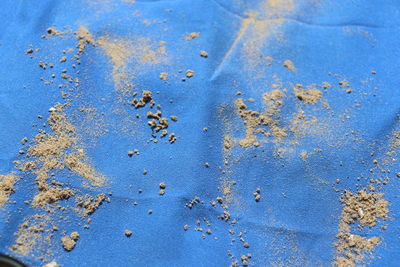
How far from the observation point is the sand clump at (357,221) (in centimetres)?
173

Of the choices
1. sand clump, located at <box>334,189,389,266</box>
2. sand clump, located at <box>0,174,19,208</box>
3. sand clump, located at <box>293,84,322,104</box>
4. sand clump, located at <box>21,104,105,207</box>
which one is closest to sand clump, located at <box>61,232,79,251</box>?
sand clump, located at <box>21,104,105,207</box>

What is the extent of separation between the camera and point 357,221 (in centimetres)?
178

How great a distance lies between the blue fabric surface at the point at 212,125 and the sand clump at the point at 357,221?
0.12 ft

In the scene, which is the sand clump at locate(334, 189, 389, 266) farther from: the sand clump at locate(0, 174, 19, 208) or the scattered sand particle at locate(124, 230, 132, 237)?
the sand clump at locate(0, 174, 19, 208)

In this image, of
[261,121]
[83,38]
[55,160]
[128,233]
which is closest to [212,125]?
[261,121]

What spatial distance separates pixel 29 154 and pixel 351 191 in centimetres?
144

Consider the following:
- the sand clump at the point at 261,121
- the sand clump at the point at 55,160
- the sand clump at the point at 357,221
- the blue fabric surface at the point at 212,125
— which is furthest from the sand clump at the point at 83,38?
the sand clump at the point at 357,221

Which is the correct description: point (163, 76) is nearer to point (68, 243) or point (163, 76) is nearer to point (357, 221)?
point (68, 243)

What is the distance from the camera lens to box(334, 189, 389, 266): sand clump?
173 centimetres

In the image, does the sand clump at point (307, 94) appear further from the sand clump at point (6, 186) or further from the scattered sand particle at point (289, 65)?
the sand clump at point (6, 186)

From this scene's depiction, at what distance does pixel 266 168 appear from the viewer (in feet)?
6.07

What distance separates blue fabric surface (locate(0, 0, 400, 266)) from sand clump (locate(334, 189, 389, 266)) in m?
0.04

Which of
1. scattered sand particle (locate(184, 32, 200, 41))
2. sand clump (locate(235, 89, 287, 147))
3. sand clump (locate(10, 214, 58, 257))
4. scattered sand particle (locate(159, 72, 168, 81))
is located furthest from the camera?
scattered sand particle (locate(184, 32, 200, 41))

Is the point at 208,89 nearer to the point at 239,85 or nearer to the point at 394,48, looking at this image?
the point at 239,85
